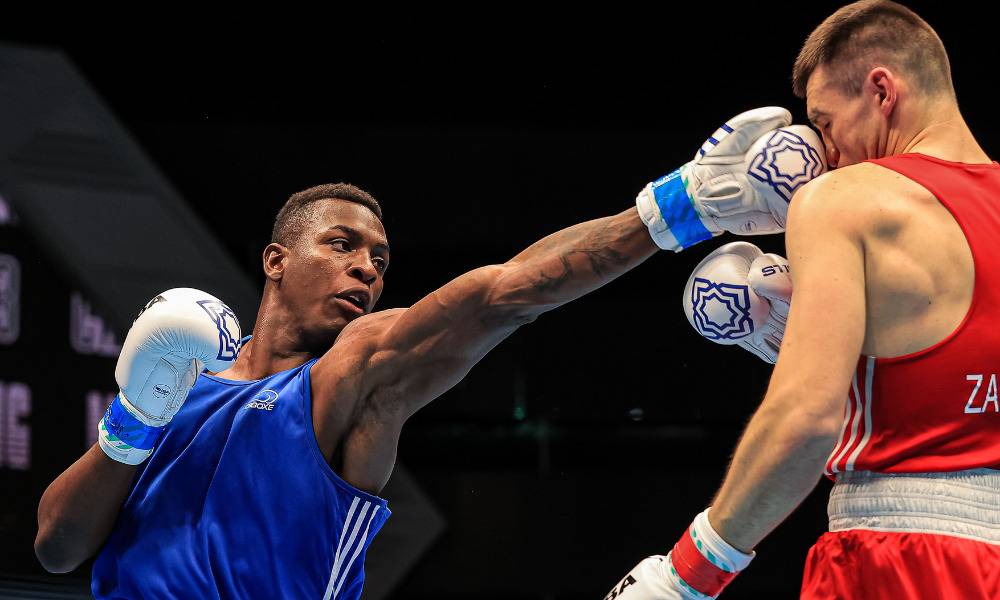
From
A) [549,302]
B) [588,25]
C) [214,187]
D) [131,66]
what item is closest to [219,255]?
[214,187]

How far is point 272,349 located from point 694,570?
59.4 inches

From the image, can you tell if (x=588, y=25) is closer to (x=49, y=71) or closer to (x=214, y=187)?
(x=214, y=187)

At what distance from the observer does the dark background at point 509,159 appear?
4.70 metres

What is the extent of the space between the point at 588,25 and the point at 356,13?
3.47 ft

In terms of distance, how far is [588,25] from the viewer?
4.75m

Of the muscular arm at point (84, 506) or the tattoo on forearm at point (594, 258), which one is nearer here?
the tattoo on forearm at point (594, 258)

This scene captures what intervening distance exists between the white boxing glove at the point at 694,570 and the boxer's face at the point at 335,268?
4.37 ft

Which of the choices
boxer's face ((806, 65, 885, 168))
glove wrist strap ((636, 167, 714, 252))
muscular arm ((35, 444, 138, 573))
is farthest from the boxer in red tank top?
muscular arm ((35, 444, 138, 573))

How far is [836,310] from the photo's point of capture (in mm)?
1488

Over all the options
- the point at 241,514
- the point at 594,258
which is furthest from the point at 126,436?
the point at 594,258

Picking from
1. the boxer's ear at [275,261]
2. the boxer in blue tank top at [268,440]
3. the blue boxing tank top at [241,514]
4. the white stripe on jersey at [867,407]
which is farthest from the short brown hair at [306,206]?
the white stripe on jersey at [867,407]

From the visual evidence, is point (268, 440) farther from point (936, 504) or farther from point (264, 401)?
point (936, 504)

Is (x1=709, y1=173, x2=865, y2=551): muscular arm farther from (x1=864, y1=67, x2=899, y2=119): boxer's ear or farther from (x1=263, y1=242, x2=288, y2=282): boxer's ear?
(x1=263, y1=242, x2=288, y2=282): boxer's ear

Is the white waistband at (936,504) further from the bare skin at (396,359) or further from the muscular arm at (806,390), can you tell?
the bare skin at (396,359)
